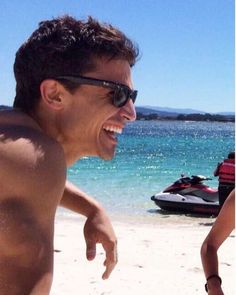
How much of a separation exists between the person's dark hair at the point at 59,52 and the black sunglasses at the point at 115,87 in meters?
0.01

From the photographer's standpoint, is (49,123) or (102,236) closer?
(49,123)

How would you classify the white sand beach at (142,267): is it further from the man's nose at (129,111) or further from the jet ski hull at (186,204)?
the man's nose at (129,111)

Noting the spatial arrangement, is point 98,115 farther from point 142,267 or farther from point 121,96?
point 142,267

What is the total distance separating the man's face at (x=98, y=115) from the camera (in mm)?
1548

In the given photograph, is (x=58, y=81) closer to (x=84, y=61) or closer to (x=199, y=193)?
(x=84, y=61)

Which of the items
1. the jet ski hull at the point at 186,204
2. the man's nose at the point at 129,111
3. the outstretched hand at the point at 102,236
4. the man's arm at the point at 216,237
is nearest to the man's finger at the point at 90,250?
the outstretched hand at the point at 102,236

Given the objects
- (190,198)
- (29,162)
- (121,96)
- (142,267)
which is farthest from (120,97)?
(190,198)

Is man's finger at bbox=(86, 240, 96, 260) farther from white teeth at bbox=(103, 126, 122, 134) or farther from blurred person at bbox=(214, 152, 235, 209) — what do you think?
blurred person at bbox=(214, 152, 235, 209)

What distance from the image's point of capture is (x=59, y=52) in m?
1.52

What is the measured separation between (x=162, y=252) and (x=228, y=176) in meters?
3.11

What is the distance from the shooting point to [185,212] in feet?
41.2

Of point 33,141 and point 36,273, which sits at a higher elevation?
point 33,141

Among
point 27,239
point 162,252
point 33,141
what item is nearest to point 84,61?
point 33,141

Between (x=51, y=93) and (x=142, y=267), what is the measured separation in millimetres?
4802
